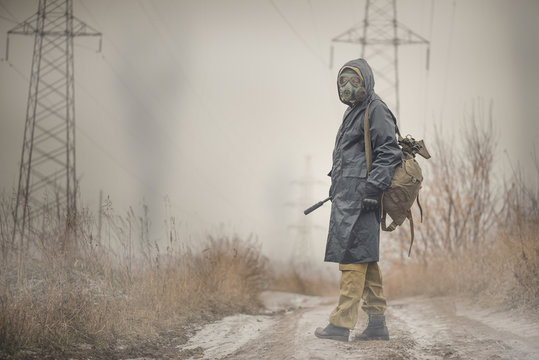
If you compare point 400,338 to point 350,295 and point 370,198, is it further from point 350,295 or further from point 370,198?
point 370,198

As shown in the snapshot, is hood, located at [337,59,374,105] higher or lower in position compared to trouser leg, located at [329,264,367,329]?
higher

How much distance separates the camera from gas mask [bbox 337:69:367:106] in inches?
159

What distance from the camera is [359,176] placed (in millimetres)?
3943

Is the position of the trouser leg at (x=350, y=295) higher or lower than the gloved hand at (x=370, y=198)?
lower

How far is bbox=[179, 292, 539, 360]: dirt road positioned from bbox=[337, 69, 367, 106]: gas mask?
1.91m

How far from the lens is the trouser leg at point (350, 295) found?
Result: 392cm

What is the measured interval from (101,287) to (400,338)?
2855 millimetres

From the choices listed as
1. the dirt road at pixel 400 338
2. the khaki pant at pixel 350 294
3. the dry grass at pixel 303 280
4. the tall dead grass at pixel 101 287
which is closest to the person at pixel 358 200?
the khaki pant at pixel 350 294

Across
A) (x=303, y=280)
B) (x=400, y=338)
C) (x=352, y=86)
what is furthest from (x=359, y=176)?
(x=303, y=280)

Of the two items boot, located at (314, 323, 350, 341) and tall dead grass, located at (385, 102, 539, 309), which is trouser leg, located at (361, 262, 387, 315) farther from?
tall dead grass, located at (385, 102, 539, 309)

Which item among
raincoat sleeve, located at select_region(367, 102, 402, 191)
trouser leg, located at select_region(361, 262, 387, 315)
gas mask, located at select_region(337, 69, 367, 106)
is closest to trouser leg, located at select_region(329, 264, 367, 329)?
trouser leg, located at select_region(361, 262, 387, 315)

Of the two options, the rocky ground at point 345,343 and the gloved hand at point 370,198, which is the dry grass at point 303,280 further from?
the gloved hand at point 370,198

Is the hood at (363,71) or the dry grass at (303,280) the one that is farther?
the dry grass at (303,280)

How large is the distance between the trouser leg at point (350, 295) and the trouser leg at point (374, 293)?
0.17 m
